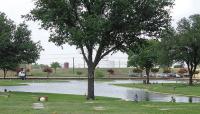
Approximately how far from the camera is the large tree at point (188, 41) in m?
84.9

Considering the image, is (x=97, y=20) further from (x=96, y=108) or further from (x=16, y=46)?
(x=16, y=46)

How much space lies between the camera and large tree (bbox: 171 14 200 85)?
84.9 meters

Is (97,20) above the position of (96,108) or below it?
above

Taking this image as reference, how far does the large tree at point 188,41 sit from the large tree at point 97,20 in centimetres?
4314

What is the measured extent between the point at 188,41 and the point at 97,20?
48853 mm

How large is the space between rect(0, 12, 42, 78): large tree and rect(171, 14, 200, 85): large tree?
1339 inches

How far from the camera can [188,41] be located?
84.9m

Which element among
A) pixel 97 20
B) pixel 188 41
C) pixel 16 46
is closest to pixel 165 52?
pixel 188 41

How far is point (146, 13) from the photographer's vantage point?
133 ft

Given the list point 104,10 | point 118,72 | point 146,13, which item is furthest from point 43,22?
point 118,72

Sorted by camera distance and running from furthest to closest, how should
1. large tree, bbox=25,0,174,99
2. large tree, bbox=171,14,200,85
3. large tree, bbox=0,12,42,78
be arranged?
large tree, bbox=171,14,200,85 → large tree, bbox=0,12,42,78 → large tree, bbox=25,0,174,99

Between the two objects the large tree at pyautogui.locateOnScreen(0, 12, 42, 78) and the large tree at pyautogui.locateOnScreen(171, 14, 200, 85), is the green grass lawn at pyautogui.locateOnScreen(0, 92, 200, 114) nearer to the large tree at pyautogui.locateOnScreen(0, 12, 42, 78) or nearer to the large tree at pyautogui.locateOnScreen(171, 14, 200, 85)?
the large tree at pyautogui.locateOnScreen(0, 12, 42, 78)

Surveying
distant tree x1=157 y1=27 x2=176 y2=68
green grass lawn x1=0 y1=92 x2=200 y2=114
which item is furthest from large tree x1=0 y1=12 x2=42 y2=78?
distant tree x1=157 y1=27 x2=176 y2=68

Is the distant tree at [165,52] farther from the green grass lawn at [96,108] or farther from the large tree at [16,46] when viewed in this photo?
the green grass lawn at [96,108]
